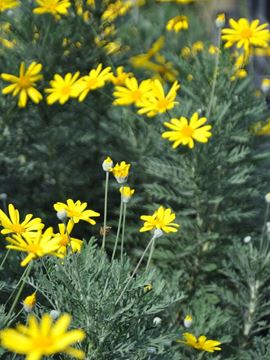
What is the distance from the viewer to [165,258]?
125 inches

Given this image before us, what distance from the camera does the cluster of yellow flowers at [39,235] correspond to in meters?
1.80

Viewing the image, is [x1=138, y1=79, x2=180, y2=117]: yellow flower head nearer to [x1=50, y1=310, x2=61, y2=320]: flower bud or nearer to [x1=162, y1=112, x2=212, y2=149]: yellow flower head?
[x1=162, y1=112, x2=212, y2=149]: yellow flower head

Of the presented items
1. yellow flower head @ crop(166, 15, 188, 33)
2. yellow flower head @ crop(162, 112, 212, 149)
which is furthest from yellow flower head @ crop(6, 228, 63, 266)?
yellow flower head @ crop(166, 15, 188, 33)

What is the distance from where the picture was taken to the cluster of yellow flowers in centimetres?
180

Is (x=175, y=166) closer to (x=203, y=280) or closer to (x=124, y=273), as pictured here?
(x=203, y=280)

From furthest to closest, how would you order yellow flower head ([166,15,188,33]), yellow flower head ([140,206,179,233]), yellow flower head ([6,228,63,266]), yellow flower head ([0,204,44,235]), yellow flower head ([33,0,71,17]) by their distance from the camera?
yellow flower head ([166,15,188,33]) < yellow flower head ([33,0,71,17]) < yellow flower head ([140,206,179,233]) < yellow flower head ([0,204,44,235]) < yellow flower head ([6,228,63,266])

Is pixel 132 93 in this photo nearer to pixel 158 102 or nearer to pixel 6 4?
pixel 158 102

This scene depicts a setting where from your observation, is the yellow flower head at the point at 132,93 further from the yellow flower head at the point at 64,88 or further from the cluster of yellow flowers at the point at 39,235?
the cluster of yellow flowers at the point at 39,235

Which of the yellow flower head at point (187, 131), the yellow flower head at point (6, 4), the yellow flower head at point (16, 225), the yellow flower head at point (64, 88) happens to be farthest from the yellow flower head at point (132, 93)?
the yellow flower head at point (16, 225)

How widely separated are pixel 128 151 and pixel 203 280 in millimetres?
824

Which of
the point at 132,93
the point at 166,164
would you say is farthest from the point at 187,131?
the point at 132,93

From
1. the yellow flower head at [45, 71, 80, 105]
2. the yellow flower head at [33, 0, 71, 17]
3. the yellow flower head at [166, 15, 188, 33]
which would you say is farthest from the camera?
the yellow flower head at [166, 15, 188, 33]

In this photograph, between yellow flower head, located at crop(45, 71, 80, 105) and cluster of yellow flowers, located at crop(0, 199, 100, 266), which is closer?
cluster of yellow flowers, located at crop(0, 199, 100, 266)

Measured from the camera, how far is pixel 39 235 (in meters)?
1.89
